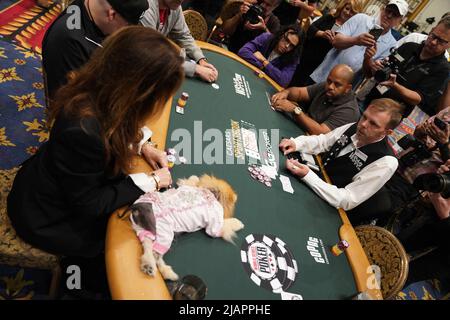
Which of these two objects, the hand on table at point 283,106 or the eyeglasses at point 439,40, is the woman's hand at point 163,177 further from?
the eyeglasses at point 439,40

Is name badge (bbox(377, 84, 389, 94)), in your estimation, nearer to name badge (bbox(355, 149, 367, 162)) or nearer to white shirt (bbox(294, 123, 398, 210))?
name badge (bbox(355, 149, 367, 162))

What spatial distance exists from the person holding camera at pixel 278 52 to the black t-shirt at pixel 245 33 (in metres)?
0.25

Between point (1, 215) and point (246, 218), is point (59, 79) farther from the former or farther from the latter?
point (246, 218)

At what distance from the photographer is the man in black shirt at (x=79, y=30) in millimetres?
1743

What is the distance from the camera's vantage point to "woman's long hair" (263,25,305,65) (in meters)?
3.57

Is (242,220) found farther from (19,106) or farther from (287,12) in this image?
(287,12)

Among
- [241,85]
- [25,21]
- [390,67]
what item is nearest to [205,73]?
[241,85]

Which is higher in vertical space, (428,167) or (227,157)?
(428,167)

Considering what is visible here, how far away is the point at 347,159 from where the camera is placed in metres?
2.61

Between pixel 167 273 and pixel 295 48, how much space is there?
3.20 m

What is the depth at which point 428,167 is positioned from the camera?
319 centimetres
